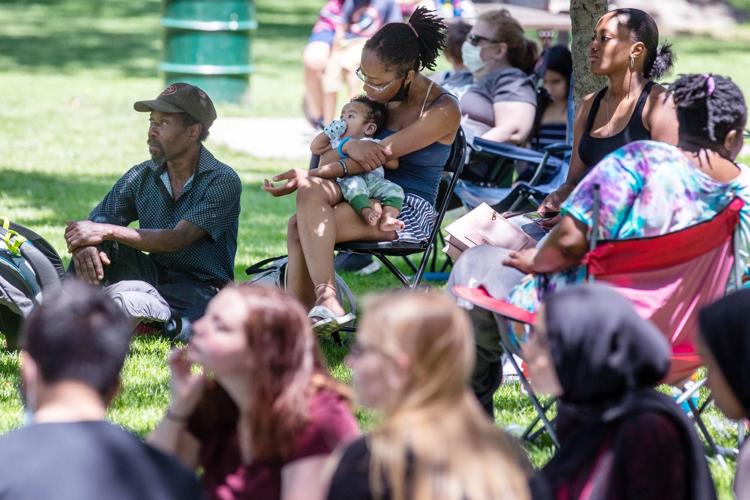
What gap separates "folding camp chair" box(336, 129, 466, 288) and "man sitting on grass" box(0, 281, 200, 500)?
2.90 metres

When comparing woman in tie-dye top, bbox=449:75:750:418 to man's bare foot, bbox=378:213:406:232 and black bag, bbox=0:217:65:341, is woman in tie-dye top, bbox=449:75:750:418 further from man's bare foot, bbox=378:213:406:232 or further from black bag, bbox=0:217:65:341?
black bag, bbox=0:217:65:341

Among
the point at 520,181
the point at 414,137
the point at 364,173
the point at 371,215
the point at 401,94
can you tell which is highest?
the point at 401,94

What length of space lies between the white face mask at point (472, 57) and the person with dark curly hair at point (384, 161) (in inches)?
87.5

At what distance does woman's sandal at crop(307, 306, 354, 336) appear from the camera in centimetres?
545

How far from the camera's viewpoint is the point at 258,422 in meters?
3.00

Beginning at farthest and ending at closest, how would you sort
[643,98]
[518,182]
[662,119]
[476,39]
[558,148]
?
[476,39] < [518,182] < [558,148] < [643,98] < [662,119]

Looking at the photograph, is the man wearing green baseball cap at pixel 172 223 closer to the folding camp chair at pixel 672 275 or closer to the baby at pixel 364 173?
the baby at pixel 364 173

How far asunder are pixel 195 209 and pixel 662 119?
7.01 feet

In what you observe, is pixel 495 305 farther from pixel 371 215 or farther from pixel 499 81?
pixel 499 81

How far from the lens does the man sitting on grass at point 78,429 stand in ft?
8.71

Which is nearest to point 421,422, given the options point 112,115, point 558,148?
point 558,148

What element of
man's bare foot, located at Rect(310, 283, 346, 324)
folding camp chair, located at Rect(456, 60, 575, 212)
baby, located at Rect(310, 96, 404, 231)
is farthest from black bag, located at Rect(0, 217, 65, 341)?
folding camp chair, located at Rect(456, 60, 575, 212)

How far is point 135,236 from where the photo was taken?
18.8ft

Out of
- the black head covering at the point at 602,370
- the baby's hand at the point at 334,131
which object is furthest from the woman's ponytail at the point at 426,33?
the black head covering at the point at 602,370
